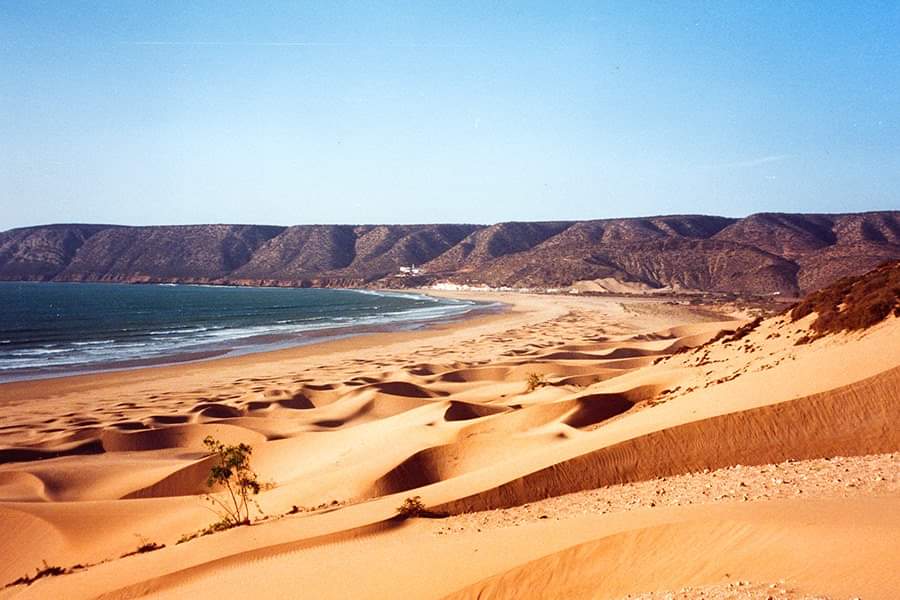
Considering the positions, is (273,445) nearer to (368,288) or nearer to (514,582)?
(514,582)

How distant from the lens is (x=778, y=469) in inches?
334

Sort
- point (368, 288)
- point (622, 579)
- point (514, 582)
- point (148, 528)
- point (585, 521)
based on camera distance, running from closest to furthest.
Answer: point (622, 579) < point (514, 582) < point (585, 521) < point (148, 528) < point (368, 288)

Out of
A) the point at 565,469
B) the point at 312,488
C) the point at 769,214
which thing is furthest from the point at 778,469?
the point at 769,214

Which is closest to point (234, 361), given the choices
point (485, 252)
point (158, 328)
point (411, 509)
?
point (158, 328)

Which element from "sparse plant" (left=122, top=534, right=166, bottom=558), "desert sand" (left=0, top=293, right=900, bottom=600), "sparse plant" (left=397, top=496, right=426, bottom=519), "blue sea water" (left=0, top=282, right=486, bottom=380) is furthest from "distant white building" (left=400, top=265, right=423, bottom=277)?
"sparse plant" (left=397, top=496, right=426, bottom=519)

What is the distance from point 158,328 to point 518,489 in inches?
1947

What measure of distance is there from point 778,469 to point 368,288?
122414mm

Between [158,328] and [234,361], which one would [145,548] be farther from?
[158,328]

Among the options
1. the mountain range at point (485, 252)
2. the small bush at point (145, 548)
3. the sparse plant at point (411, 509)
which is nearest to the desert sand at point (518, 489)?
the sparse plant at point (411, 509)

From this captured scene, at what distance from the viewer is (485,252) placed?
5714 inches

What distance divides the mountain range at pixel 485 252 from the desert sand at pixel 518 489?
6849cm

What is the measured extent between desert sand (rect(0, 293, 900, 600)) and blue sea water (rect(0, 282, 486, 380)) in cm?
1488

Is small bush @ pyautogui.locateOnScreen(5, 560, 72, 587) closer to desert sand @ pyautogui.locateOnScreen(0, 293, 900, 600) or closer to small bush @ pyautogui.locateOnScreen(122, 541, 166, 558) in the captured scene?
desert sand @ pyautogui.locateOnScreen(0, 293, 900, 600)

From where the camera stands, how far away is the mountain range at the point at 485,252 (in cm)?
9088
